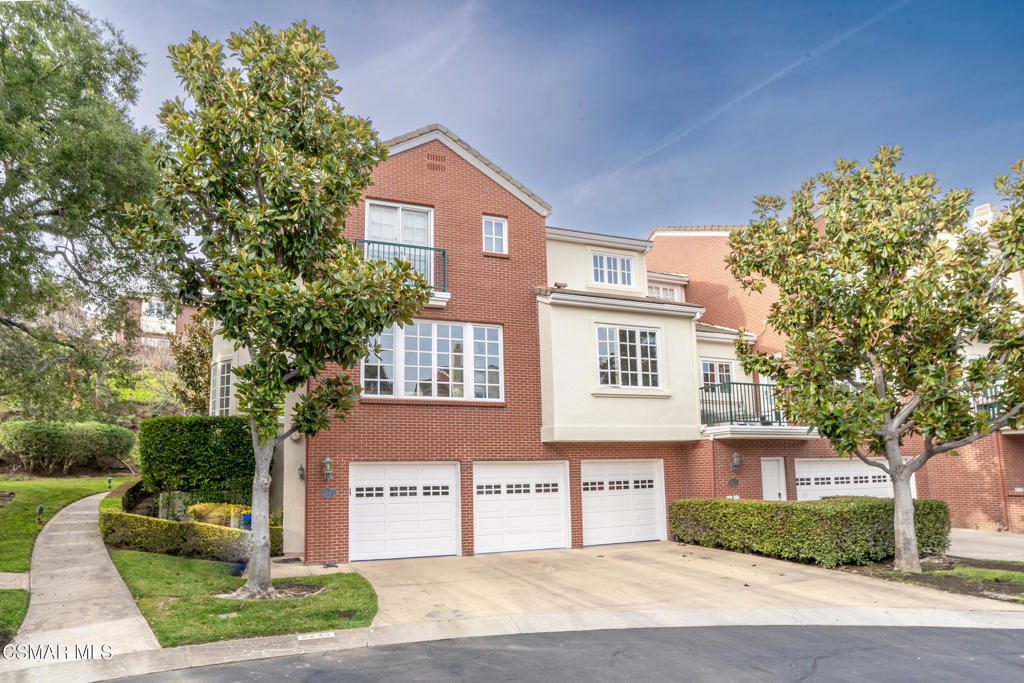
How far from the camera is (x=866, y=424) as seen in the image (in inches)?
474

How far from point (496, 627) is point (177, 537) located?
7.38 m

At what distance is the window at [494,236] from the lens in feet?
53.7

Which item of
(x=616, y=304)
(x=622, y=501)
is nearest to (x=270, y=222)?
(x=616, y=304)

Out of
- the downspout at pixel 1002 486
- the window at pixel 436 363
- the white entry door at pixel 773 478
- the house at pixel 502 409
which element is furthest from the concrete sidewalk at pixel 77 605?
the downspout at pixel 1002 486

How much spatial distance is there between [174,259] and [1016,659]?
1210 centimetres

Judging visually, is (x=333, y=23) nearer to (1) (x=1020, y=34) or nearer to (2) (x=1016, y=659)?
(2) (x=1016, y=659)

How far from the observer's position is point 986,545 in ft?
56.0

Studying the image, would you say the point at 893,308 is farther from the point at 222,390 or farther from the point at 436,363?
the point at 222,390

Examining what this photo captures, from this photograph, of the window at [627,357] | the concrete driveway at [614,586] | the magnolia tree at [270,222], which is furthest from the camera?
the window at [627,357]

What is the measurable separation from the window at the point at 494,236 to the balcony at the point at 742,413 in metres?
6.44

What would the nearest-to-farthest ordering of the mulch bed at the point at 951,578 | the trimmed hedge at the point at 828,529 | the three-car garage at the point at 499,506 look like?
1. the mulch bed at the point at 951,578
2. the trimmed hedge at the point at 828,529
3. the three-car garage at the point at 499,506

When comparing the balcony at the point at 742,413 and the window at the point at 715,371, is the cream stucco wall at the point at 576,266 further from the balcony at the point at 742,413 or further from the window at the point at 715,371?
the balcony at the point at 742,413

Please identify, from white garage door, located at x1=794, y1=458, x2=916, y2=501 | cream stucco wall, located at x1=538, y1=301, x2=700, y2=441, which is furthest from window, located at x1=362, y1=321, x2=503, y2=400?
white garage door, located at x1=794, y1=458, x2=916, y2=501

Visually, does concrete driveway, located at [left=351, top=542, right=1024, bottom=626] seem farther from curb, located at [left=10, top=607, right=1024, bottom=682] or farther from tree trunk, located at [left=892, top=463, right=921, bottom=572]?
tree trunk, located at [left=892, top=463, right=921, bottom=572]
